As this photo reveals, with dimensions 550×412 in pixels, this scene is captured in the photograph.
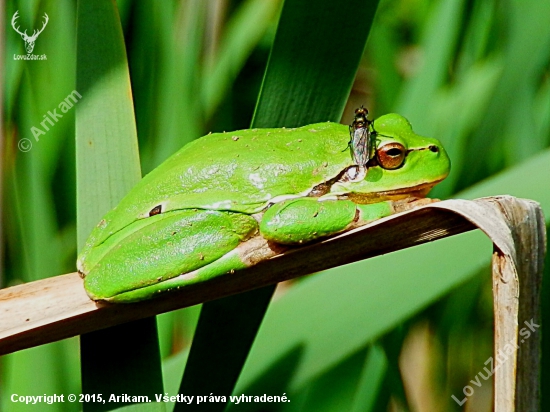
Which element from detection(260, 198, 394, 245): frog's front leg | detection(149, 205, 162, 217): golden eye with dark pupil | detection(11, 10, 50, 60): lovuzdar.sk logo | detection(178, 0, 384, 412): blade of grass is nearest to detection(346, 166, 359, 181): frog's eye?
detection(260, 198, 394, 245): frog's front leg

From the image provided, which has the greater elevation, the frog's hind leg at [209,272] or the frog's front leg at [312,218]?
the frog's front leg at [312,218]

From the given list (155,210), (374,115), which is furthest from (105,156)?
(374,115)

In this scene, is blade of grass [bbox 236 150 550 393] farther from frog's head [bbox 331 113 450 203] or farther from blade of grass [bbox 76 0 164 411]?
blade of grass [bbox 76 0 164 411]

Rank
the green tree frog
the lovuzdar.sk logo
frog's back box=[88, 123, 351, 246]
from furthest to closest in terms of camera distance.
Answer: the lovuzdar.sk logo < frog's back box=[88, 123, 351, 246] < the green tree frog

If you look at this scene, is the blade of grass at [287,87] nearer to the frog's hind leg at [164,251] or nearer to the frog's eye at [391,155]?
the frog's hind leg at [164,251]

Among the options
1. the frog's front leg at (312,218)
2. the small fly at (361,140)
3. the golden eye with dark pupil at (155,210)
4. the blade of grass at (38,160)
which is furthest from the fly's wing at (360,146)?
the blade of grass at (38,160)

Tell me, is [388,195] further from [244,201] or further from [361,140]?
[244,201]
